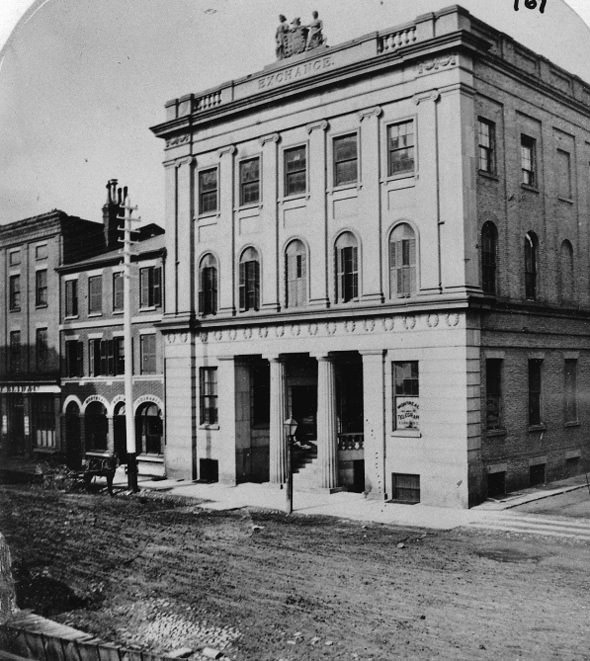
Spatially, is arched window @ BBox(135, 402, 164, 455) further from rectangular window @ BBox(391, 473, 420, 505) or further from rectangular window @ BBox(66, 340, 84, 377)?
rectangular window @ BBox(391, 473, 420, 505)

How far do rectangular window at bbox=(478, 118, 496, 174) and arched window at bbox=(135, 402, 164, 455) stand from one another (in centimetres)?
1275

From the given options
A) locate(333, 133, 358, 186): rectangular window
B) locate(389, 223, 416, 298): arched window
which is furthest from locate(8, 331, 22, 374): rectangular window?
locate(333, 133, 358, 186): rectangular window

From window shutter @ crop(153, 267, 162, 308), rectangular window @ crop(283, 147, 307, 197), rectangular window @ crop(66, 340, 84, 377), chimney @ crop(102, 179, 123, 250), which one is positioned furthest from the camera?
window shutter @ crop(153, 267, 162, 308)

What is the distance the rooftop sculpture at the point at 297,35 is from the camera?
1148 cm

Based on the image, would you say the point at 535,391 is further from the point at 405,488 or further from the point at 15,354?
the point at 15,354

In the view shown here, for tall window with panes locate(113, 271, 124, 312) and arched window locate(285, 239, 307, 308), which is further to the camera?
arched window locate(285, 239, 307, 308)

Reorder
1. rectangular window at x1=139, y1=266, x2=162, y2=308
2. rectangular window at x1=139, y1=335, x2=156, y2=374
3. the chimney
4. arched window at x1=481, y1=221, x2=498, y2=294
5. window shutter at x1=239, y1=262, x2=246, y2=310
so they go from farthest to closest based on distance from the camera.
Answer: window shutter at x1=239, y1=262, x2=246, y2=310, rectangular window at x1=139, y1=335, x2=156, y2=374, rectangular window at x1=139, y1=266, x2=162, y2=308, arched window at x1=481, y1=221, x2=498, y2=294, the chimney

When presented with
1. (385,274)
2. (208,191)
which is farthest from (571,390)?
(208,191)

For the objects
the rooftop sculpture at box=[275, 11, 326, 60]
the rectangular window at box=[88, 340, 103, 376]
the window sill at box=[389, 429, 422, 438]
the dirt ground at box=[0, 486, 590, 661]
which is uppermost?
the rooftop sculpture at box=[275, 11, 326, 60]

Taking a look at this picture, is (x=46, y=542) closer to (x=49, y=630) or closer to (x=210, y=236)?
(x=49, y=630)

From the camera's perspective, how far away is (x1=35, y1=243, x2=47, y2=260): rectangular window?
13.3m

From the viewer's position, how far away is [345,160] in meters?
24.1

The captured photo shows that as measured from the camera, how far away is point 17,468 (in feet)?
42.3

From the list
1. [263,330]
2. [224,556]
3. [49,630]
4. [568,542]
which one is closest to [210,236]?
[263,330]
